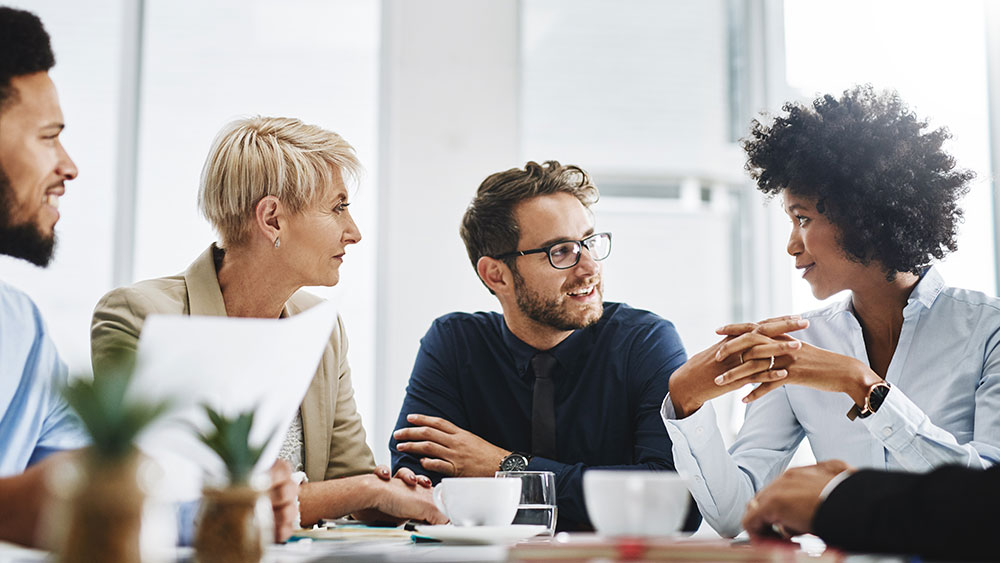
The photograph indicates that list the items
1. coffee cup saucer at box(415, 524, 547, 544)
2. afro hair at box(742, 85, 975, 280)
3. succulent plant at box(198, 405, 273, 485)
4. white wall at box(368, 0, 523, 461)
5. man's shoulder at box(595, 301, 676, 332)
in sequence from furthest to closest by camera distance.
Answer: white wall at box(368, 0, 523, 461) < man's shoulder at box(595, 301, 676, 332) < afro hair at box(742, 85, 975, 280) < coffee cup saucer at box(415, 524, 547, 544) < succulent plant at box(198, 405, 273, 485)

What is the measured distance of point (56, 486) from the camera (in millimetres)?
688

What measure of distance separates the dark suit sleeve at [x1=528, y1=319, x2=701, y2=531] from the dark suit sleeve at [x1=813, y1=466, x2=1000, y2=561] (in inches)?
38.6

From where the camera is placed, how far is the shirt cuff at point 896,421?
5.09 feet

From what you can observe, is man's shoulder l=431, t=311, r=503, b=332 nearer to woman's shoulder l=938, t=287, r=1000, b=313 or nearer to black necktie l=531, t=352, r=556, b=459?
black necktie l=531, t=352, r=556, b=459

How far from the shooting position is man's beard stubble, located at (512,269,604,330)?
235cm

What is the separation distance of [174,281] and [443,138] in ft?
5.36

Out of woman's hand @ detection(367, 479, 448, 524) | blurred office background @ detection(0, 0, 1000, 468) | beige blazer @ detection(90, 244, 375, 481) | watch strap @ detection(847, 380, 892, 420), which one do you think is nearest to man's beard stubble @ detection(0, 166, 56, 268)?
beige blazer @ detection(90, 244, 375, 481)

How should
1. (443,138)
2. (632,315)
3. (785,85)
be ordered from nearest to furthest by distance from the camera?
(632,315) → (443,138) → (785,85)

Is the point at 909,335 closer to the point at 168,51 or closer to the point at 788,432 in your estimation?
the point at 788,432

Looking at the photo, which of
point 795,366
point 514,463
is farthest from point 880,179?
point 514,463

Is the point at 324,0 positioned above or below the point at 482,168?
above

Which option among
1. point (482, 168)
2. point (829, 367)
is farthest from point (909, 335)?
point (482, 168)

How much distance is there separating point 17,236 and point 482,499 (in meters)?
0.89

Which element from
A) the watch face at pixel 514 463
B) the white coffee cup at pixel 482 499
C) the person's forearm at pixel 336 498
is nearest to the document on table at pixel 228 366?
the white coffee cup at pixel 482 499
